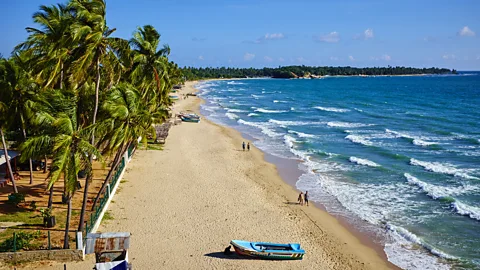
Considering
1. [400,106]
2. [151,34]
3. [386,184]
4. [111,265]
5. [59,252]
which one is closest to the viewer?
[111,265]

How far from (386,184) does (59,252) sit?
70.3ft

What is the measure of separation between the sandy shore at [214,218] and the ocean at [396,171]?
1997 mm

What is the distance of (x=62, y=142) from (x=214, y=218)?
10221 mm

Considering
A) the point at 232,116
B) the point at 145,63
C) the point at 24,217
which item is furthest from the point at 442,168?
the point at 232,116

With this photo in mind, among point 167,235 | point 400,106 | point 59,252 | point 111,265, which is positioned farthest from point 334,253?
point 400,106

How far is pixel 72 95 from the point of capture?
1709 cm

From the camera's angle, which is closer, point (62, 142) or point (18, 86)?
point (62, 142)

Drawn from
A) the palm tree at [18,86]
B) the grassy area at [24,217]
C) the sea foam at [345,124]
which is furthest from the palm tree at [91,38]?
the sea foam at [345,124]

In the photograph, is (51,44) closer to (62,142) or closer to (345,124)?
(62,142)

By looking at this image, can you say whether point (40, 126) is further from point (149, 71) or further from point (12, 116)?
point (149, 71)

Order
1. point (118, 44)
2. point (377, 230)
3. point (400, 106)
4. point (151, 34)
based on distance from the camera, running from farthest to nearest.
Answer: point (400, 106) < point (151, 34) < point (377, 230) < point (118, 44)

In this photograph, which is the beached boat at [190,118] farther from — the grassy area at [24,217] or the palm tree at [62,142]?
the palm tree at [62,142]

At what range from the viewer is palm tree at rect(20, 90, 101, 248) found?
14609 mm

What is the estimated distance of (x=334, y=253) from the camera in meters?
20.0
